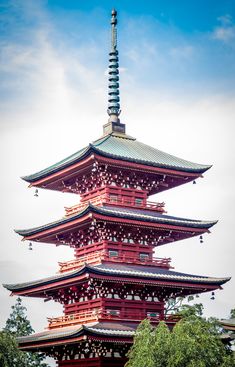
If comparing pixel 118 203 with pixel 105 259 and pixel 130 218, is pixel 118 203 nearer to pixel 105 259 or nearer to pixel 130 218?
pixel 130 218

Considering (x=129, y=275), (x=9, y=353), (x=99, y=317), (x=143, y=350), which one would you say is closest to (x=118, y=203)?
(x=129, y=275)

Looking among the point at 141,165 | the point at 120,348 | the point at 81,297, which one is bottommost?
the point at 120,348

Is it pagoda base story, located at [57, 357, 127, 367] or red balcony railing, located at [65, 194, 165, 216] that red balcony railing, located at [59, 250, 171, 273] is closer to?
red balcony railing, located at [65, 194, 165, 216]

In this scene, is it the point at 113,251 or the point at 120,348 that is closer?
the point at 120,348

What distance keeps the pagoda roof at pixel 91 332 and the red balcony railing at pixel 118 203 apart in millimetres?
8072

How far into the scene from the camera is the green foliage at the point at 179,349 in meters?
31.9

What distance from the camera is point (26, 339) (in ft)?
139

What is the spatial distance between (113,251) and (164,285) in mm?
4020

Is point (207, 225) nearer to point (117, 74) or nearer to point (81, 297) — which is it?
point (81, 297)

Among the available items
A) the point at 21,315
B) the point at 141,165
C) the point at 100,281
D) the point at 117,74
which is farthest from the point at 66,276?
the point at 21,315


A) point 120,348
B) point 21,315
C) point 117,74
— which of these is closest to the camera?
point 120,348

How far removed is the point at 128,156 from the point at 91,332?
12.7 metres

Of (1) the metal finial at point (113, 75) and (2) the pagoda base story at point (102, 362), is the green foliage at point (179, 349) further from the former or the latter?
(1) the metal finial at point (113, 75)

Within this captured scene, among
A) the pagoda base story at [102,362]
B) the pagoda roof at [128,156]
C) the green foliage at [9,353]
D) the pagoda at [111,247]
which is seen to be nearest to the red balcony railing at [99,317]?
the pagoda at [111,247]
